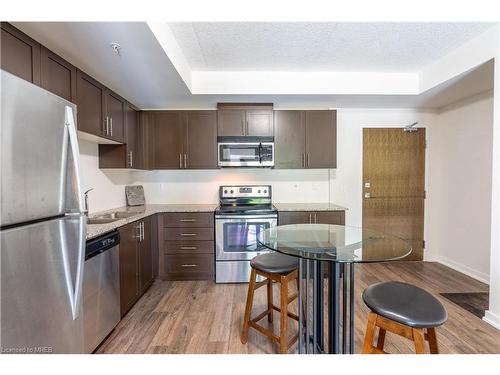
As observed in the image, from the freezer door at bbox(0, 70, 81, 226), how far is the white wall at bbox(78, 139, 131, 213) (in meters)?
1.34

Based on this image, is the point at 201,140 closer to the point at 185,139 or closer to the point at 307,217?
the point at 185,139

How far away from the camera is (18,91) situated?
0.93m

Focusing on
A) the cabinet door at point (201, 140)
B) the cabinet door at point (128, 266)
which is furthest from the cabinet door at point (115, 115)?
the cabinet door at point (128, 266)

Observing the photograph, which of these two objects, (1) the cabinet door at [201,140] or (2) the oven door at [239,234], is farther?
(1) the cabinet door at [201,140]

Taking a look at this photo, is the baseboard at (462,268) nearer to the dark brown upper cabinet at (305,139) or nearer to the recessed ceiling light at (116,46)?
the dark brown upper cabinet at (305,139)

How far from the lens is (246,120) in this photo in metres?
3.14

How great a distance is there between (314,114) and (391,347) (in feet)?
8.60

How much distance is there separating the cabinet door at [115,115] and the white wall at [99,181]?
12.3 inches

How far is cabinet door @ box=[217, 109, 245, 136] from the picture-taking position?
3.14m

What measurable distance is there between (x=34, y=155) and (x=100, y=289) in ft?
3.86

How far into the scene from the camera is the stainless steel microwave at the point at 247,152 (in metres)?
3.11

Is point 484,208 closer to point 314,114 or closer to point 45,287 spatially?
point 314,114

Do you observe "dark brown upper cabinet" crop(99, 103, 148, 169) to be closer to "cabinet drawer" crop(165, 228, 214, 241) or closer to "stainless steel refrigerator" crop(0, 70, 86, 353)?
"cabinet drawer" crop(165, 228, 214, 241)
